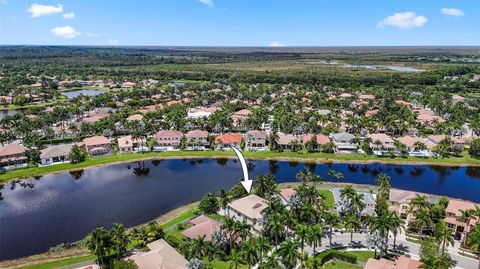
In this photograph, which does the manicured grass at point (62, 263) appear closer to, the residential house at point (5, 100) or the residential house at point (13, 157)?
→ the residential house at point (13, 157)

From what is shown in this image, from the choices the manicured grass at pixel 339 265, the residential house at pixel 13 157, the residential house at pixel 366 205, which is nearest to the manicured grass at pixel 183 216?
the manicured grass at pixel 339 265

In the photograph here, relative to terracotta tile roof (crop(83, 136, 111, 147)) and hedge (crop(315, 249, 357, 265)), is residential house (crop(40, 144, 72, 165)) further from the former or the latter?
hedge (crop(315, 249, 357, 265))

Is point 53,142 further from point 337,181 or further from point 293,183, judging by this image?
point 337,181

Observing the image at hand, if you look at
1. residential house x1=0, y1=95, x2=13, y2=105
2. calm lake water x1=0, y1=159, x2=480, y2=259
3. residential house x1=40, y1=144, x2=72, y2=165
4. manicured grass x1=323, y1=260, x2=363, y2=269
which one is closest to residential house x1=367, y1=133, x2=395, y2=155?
calm lake water x1=0, y1=159, x2=480, y2=259

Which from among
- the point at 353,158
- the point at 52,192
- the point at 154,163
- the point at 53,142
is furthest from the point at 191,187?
the point at 53,142

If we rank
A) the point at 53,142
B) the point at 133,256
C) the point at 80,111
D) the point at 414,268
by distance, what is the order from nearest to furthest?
1. the point at 414,268
2. the point at 133,256
3. the point at 53,142
4. the point at 80,111

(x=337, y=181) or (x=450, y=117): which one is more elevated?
(x=450, y=117)
